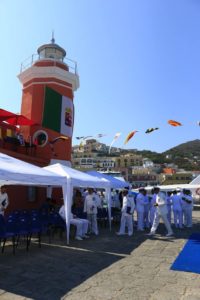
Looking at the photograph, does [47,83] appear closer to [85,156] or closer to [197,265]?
[197,265]

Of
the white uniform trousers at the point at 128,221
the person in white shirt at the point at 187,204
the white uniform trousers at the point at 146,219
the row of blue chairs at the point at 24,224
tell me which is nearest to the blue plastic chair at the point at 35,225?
the row of blue chairs at the point at 24,224

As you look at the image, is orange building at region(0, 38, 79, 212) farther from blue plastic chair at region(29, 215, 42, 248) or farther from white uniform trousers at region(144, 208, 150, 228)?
blue plastic chair at region(29, 215, 42, 248)

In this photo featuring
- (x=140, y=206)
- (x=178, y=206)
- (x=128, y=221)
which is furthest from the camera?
(x=178, y=206)

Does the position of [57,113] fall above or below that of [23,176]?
above

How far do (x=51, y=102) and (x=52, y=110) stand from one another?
510mm

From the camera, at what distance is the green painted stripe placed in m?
20.0

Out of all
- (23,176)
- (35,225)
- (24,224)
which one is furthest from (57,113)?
(23,176)

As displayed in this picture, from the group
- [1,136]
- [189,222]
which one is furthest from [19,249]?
[189,222]

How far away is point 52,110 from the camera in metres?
20.4

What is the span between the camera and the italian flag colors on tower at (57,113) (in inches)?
792

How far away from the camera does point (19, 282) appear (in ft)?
19.7

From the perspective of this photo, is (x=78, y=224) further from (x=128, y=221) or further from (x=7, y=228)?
(x=7, y=228)

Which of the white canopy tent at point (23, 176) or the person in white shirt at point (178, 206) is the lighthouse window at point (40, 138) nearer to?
the person in white shirt at point (178, 206)

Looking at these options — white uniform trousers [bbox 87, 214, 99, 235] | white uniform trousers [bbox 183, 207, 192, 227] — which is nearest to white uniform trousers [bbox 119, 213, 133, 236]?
white uniform trousers [bbox 87, 214, 99, 235]
